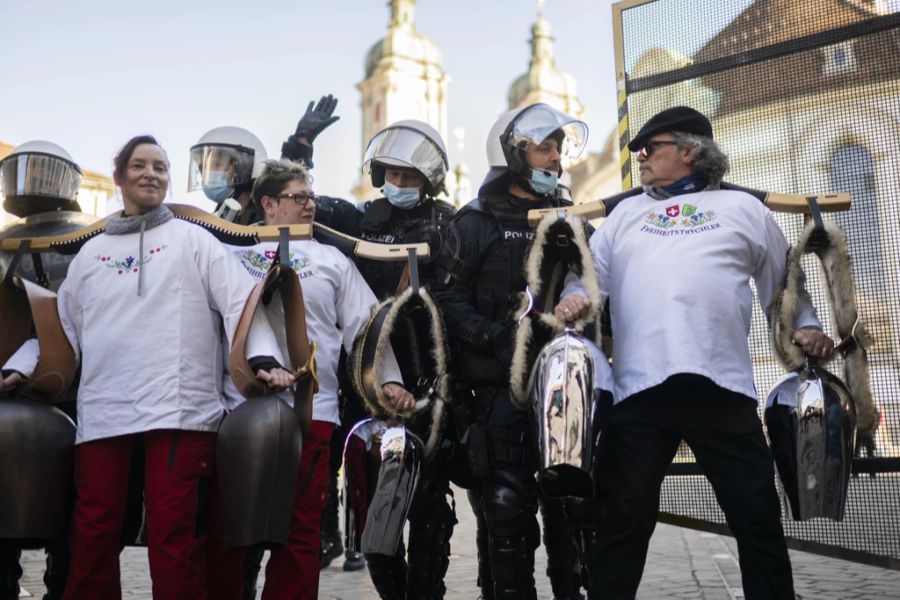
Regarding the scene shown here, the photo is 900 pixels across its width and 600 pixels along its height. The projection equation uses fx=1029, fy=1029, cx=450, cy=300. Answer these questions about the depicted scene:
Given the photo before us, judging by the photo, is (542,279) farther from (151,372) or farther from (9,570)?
(9,570)

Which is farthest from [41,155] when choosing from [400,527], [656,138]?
[656,138]

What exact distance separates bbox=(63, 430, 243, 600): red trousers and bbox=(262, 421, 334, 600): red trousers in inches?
11.3

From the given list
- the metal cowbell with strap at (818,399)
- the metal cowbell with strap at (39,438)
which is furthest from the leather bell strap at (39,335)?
the metal cowbell with strap at (818,399)

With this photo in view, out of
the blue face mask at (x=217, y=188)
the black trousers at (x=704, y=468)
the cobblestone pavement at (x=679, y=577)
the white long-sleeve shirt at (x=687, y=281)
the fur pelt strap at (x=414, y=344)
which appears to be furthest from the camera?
the blue face mask at (x=217, y=188)

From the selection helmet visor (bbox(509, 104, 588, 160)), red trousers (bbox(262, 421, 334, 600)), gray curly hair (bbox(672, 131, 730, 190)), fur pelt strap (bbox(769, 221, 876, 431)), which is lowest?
red trousers (bbox(262, 421, 334, 600))

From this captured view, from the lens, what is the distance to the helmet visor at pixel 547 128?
4871 millimetres

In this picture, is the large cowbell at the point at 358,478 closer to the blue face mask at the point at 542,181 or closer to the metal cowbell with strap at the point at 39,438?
the metal cowbell with strap at the point at 39,438

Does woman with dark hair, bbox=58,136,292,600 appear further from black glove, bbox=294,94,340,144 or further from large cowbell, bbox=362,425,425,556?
black glove, bbox=294,94,340,144

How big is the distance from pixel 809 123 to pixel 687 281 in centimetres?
255

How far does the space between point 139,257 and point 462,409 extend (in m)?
1.56

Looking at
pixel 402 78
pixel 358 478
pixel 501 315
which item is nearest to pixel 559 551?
pixel 358 478

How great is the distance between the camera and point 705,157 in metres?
4.18

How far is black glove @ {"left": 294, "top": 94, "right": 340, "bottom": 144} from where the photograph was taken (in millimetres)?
7016

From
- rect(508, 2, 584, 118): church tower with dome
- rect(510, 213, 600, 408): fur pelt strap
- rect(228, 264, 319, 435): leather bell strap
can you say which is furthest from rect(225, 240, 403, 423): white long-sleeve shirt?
rect(508, 2, 584, 118): church tower with dome
